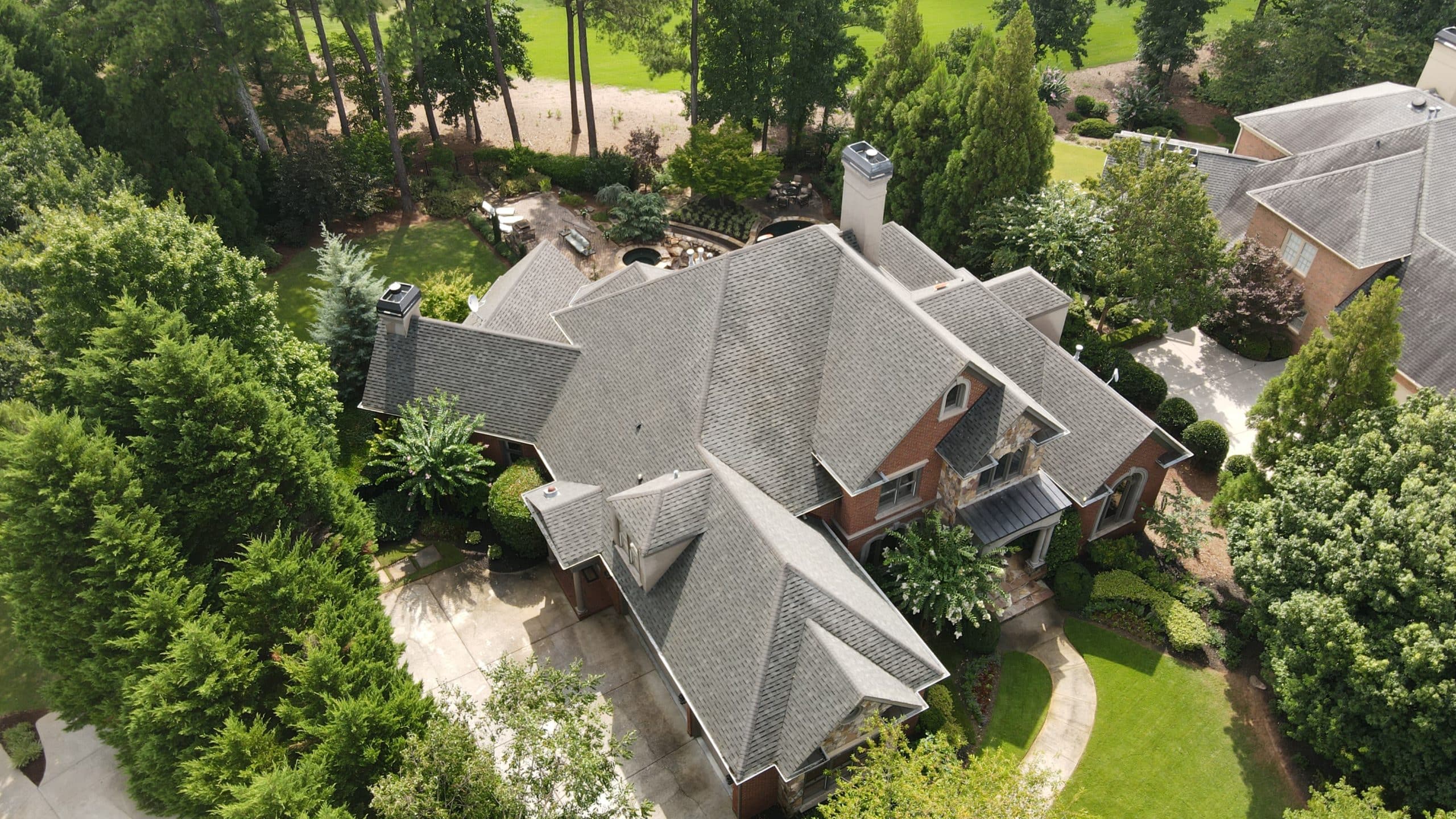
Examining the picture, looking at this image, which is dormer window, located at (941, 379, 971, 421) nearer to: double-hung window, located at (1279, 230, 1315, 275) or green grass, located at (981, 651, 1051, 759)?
green grass, located at (981, 651, 1051, 759)

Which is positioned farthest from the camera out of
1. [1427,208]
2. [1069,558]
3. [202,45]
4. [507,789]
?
[202,45]

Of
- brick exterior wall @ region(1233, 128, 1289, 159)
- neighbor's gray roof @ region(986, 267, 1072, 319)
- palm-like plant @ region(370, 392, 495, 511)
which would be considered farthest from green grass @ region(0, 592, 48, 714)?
brick exterior wall @ region(1233, 128, 1289, 159)

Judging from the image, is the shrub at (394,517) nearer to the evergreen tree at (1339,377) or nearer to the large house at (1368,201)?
the evergreen tree at (1339,377)

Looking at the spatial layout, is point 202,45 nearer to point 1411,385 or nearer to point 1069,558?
point 1069,558

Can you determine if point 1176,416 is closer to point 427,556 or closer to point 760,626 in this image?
point 760,626

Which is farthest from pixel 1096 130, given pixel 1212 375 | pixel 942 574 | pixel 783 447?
pixel 942 574

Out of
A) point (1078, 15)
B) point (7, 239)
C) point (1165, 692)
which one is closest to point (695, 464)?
point (1165, 692)
